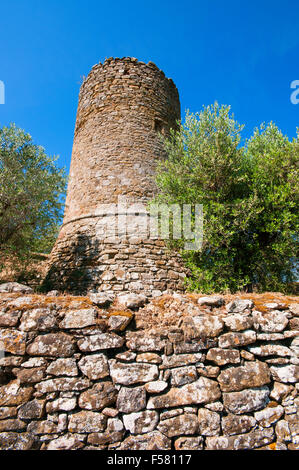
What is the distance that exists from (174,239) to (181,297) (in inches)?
157

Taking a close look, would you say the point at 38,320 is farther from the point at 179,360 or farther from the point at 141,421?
the point at 179,360

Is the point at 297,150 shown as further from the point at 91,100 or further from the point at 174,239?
the point at 91,100

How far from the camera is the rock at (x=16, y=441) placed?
99.8 inches

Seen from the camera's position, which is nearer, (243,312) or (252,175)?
(243,312)

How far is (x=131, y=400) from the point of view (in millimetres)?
2682

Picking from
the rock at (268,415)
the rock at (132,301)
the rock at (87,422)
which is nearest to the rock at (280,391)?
the rock at (268,415)

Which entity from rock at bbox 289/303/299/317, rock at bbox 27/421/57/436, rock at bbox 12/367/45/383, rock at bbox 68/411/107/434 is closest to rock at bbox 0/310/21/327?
rock at bbox 12/367/45/383

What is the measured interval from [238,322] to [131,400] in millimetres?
1603

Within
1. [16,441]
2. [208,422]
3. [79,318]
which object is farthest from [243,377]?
[16,441]

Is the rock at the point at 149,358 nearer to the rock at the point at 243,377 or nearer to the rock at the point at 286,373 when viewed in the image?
the rock at the point at 243,377

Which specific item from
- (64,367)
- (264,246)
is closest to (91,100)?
(264,246)

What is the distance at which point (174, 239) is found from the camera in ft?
24.4

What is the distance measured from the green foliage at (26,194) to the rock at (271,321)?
6727mm

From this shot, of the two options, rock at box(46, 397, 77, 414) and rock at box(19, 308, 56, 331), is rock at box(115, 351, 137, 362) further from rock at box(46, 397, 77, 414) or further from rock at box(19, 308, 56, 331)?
rock at box(19, 308, 56, 331)
